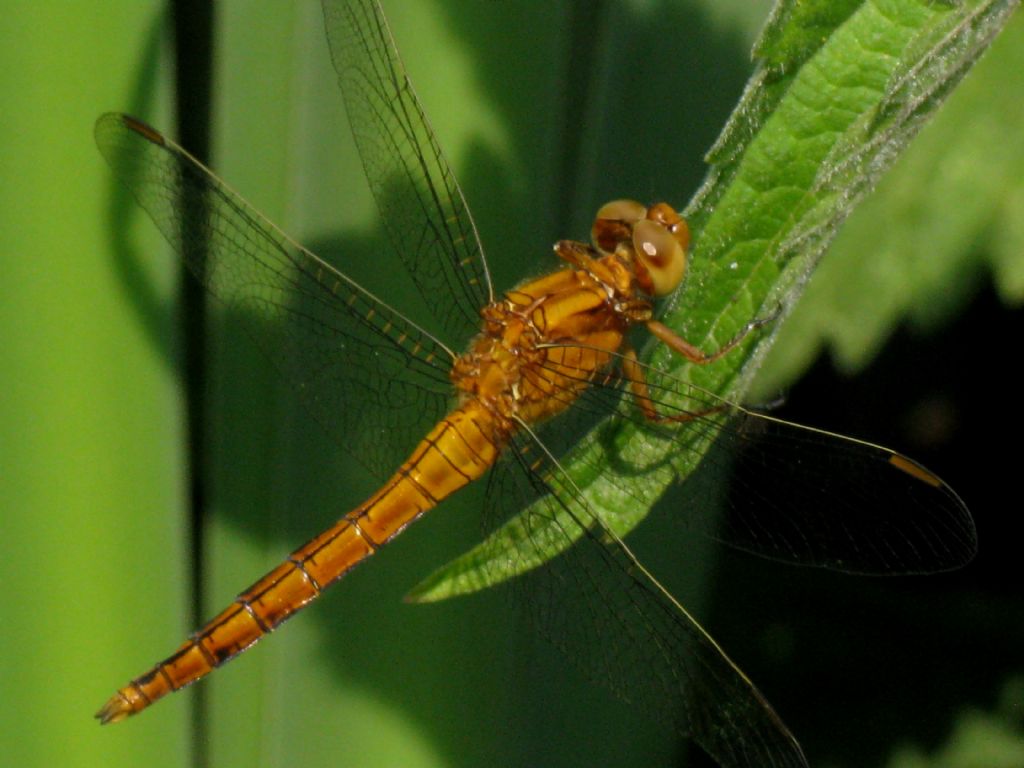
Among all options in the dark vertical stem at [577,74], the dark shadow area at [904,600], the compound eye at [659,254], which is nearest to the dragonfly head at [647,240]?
the compound eye at [659,254]

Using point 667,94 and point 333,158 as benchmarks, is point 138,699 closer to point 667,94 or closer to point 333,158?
point 333,158

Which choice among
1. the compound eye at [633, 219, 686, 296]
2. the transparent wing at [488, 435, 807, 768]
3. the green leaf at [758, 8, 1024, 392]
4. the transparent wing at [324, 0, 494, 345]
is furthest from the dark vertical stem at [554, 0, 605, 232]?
the green leaf at [758, 8, 1024, 392]

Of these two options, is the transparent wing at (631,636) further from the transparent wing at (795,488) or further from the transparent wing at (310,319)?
the transparent wing at (310,319)

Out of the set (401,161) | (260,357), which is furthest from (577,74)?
(260,357)

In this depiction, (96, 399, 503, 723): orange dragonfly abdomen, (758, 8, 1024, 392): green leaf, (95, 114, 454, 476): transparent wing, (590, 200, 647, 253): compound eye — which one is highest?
(95, 114, 454, 476): transparent wing

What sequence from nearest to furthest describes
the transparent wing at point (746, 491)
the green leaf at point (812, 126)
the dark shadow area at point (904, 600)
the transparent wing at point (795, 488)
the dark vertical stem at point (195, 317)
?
the green leaf at point (812, 126)
the transparent wing at point (746, 491)
the transparent wing at point (795, 488)
the dark vertical stem at point (195, 317)
the dark shadow area at point (904, 600)

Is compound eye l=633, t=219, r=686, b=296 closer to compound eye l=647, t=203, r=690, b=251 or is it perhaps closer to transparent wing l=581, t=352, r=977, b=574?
compound eye l=647, t=203, r=690, b=251
